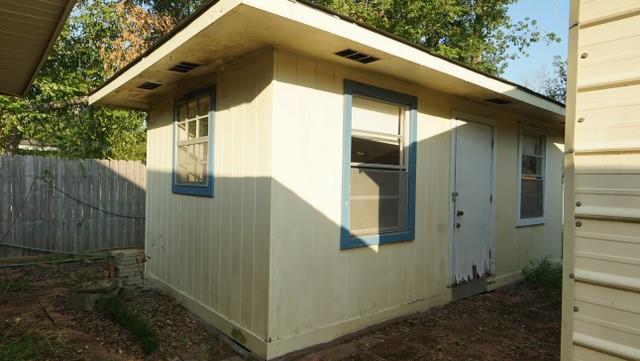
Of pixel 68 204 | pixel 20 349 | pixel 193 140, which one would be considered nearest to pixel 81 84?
pixel 68 204

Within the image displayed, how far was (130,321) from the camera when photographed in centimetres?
384

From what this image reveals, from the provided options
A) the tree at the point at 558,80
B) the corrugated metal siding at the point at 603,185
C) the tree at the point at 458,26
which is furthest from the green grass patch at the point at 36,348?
the tree at the point at 558,80

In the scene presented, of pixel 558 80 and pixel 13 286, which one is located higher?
pixel 558 80

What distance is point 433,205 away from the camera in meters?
4.62

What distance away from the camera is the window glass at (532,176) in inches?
240

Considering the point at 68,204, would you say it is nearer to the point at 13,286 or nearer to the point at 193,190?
the point at 13,286

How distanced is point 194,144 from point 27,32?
69.7 inches

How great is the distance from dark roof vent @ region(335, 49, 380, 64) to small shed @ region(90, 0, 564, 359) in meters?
0.03

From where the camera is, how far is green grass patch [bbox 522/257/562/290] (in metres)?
5.66

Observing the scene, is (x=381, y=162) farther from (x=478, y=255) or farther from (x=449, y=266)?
(x=478, y=255)

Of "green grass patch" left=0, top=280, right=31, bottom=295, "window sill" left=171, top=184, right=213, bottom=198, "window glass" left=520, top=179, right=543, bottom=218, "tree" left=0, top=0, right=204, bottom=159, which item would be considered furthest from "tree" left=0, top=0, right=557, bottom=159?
"window glass" left=520, top=179, right=543, bottom=218

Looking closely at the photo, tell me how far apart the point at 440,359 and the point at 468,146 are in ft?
9.01

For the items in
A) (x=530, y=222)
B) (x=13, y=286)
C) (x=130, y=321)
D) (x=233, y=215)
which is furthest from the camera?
(x=530, y=222)

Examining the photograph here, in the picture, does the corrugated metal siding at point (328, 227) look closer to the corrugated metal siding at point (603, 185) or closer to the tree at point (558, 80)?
the corrugated metal siding at point (603, 185)
